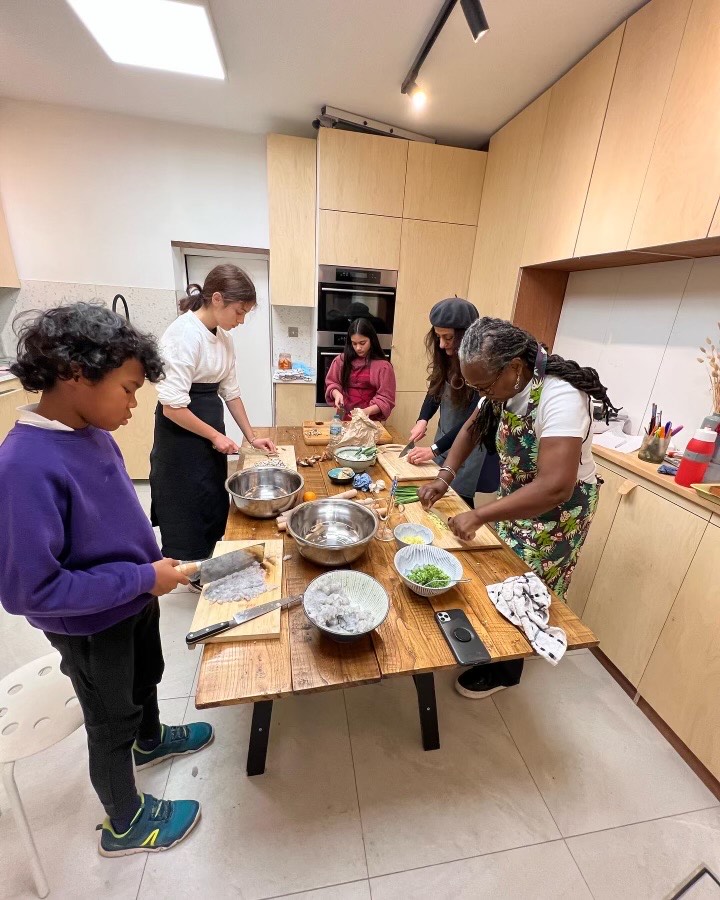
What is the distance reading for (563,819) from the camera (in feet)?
3.98

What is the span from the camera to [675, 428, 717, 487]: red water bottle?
1.40m

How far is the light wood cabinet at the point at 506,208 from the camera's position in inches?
89.2

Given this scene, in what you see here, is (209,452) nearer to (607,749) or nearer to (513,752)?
(513,752)

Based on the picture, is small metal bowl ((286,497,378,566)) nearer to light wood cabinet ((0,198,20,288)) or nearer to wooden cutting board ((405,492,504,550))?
wooden cutting board ((405,492,504,550))

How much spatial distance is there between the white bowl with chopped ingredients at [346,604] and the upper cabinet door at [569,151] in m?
2.01

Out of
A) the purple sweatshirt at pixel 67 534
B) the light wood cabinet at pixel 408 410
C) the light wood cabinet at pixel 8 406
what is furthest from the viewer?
the light wood cabinet at pixel 408 410

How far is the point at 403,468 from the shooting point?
64.1 inches

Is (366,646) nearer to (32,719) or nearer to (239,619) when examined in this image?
(239,619)

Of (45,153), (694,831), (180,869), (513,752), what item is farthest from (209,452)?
(45,153)

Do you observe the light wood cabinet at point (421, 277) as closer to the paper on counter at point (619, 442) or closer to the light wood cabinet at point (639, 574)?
the paper on counter at point (619, 442)

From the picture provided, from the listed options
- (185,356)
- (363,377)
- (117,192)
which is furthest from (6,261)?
(363,377)

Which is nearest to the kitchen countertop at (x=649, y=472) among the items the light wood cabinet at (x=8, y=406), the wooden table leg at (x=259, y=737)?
the wooden table leg at (x=259, y=737)

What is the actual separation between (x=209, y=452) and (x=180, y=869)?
4.30 feet

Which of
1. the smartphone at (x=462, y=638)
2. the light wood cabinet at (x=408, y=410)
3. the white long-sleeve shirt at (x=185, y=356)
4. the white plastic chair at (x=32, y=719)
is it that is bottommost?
the white plastic chair at (x=32, y=719)
